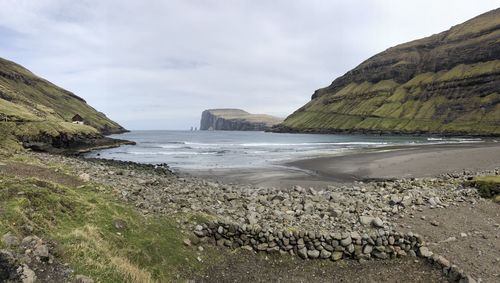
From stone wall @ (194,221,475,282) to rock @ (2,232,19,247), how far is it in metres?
7.54

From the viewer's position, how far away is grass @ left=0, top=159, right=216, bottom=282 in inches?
461

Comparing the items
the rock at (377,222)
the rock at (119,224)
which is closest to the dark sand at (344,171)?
the rock at (377,222)

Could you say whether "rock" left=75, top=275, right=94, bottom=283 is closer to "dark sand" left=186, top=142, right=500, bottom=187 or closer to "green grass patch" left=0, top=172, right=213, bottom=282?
"green grass patch" left=0, top=172, right=213, bottom=282

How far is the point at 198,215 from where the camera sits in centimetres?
1805

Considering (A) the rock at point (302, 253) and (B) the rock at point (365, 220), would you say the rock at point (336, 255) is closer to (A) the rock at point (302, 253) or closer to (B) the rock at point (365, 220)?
(A) the rock at point (302, 253)

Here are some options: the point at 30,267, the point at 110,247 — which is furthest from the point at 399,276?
the point at 30,267

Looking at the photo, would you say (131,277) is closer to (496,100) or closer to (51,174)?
(51,174)

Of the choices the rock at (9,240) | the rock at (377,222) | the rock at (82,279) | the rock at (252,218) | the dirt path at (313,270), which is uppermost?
the rock at (9,240)

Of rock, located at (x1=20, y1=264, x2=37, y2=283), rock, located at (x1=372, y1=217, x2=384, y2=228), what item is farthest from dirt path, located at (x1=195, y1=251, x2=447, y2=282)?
rock, located at (x1=20, y1=264, x2=37, y2=283)

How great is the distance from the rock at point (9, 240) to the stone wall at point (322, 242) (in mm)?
7539

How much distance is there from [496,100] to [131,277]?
706 ft

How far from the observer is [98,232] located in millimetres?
13797

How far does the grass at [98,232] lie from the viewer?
1170cm

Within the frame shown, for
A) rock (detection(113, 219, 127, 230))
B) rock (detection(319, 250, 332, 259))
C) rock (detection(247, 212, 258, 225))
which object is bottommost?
rock (detection(319, 250, 332, 259))
